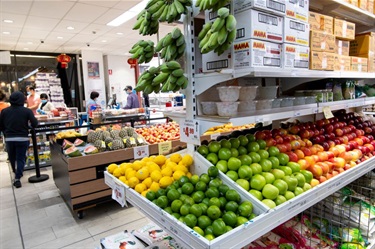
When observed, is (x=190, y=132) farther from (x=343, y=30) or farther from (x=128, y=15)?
(x=128, y=15)

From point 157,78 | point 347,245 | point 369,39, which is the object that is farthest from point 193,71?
point 369,39

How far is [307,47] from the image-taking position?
1.69 meters

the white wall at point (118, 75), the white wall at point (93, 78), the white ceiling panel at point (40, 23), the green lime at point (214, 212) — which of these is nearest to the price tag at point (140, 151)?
the green lime at point (214, 212)

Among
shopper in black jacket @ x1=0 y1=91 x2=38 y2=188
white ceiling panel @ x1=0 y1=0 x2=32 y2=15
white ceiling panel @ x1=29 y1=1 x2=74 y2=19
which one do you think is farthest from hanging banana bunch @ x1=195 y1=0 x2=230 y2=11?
white ceiling panel @ x1=0 y1=0 x2=32 y2=15

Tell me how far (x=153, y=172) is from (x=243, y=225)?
0.64 meters

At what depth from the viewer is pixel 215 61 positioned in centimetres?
146

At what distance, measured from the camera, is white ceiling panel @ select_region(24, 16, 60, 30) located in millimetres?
6627

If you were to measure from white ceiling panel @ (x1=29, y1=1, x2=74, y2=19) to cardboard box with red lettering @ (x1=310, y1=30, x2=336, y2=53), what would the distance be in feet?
18.0

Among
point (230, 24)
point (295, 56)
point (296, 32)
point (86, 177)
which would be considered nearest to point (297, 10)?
point (296, 32)

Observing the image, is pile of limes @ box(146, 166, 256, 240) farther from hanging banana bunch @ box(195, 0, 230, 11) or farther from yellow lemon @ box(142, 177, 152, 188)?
hanging banana bunch @ box(195, 0, 230, 11)

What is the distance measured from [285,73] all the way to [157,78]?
2.44 feet

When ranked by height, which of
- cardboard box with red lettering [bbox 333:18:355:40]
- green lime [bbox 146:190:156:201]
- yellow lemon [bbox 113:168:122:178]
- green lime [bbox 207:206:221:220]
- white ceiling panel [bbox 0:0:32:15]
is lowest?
green lime [bbox 207:206:221:220]

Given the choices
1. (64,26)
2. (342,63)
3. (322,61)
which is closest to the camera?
(322,61)

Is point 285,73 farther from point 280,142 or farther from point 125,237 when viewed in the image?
point 125,237
